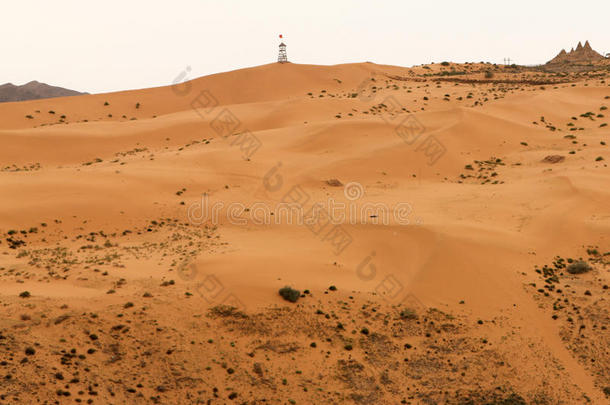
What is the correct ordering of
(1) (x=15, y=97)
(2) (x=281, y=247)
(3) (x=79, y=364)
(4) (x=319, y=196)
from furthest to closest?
(1) (x=15, y=97)
(4) (x=319, y=196)
(2) (x=281, y=247)
(3) (x=79, y=364)

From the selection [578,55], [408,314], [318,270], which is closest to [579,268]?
[408,314]

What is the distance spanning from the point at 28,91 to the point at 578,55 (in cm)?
10428

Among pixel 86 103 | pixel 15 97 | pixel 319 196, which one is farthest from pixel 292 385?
pixel 15 97

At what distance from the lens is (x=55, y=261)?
632 inches

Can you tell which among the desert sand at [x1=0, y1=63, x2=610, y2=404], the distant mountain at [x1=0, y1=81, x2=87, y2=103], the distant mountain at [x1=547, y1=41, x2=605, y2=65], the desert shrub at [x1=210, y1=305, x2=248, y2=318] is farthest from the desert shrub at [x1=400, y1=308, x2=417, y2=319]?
the distant mountain at [x1=0, y1=81, x2=87, y2=103]

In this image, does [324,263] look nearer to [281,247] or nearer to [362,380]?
[281,247]

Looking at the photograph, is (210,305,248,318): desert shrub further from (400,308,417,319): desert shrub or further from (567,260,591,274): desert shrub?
(567,260,591,274): desert shrub

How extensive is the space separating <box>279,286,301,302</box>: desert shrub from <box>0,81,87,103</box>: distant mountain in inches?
3952

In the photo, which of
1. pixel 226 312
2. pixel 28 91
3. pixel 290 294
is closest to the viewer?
pixel 226 312

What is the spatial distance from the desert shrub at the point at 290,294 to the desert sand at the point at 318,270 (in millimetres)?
149

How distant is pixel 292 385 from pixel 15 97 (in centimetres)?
10827

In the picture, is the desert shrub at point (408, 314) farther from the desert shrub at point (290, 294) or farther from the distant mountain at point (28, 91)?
the distant mountain at point (28, 91)

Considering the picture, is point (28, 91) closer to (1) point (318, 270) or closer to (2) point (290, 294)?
(1) point (318, 270)

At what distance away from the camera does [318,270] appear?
53.8ft
